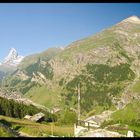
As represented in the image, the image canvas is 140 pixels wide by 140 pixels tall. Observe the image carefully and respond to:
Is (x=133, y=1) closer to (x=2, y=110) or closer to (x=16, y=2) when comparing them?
(x=16, y=2)

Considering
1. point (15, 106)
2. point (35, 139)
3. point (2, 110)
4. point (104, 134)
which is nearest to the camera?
point (35, 139)

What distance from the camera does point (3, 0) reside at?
6.42 metres

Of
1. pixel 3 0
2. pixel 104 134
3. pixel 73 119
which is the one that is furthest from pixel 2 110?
pixel 3 0

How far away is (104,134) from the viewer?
22406mm

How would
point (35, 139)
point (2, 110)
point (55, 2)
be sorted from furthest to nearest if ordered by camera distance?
point (2, 110), point (55, 2), point (35, 139)

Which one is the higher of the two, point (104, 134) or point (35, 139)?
point (35, 139)

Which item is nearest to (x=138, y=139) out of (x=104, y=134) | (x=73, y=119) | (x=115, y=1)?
(x=115, y=1)

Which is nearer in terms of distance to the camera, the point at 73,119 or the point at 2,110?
the point at 73,119

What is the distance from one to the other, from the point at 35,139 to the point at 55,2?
2729 mm

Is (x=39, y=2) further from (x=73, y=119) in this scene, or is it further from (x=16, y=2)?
(x=73, y=119)

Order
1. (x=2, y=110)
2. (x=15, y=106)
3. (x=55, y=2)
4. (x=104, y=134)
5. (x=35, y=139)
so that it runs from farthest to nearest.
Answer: (x=15, y=106), (x=2, y=110), (x=104, y=134), (x=55, y=2), (x=35, y=139)

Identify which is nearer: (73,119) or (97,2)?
(97,2)

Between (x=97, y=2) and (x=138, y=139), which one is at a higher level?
(x=97, y=2)

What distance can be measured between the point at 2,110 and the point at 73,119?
40.5 metres
